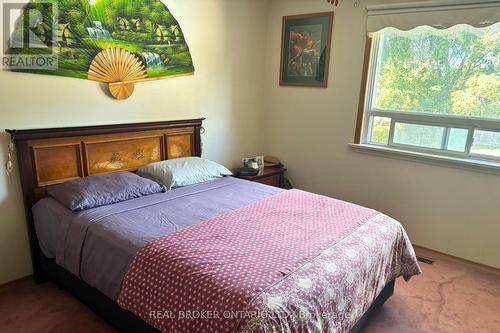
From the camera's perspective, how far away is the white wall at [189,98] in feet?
7.56

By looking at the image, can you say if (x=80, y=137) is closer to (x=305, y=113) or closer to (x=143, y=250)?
(x=143, y=250)

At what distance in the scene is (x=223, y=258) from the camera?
64.1 inches

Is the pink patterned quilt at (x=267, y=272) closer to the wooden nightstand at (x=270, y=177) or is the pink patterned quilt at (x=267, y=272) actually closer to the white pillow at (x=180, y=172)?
the white pillow at (x=180, y=172)

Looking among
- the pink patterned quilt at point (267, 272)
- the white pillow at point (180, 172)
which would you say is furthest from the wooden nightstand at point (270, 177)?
the pink patterned quilt at point (267, 272)

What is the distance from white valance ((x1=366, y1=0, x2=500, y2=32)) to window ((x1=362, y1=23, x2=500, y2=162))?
88 mm

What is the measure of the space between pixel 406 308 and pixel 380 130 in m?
1.66

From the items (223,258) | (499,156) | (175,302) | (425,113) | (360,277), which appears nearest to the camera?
(175,302)

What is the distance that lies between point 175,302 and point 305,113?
8.70ft

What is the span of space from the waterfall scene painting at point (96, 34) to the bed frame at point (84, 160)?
444 millimetres

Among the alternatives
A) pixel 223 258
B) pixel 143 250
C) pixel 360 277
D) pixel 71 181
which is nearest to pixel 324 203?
pixel 360 277

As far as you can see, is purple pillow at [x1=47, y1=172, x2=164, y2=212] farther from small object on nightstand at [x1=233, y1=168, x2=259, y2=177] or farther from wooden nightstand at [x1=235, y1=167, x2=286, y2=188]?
wooden nightstand at [x1=235, y1=167, x2=286, y2=188]

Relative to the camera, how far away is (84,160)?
8.36 ft

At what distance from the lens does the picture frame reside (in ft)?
11.2

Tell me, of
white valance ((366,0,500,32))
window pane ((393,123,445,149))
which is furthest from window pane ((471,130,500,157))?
white valance ((366,0,500,32))
